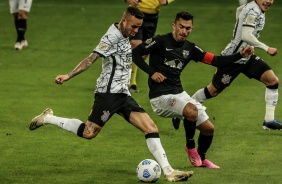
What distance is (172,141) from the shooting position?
16625 mm

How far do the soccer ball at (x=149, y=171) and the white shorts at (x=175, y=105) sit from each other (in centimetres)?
129

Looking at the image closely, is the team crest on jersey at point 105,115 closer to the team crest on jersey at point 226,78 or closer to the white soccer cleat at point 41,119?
the white soccer cleat at point 41,119

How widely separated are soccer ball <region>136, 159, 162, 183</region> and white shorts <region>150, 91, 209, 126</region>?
1.29 m

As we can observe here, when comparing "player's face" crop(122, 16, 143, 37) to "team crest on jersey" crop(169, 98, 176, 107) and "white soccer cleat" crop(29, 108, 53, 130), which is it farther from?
"white soccer cleat" crop(29, 108, 53, 130)

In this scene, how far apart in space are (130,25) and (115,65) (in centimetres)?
63

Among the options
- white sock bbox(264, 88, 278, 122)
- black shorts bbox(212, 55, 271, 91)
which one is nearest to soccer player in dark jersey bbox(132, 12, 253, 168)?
black shorts bbox(212, 55, 271, 91)

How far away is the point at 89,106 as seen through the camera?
19.8m

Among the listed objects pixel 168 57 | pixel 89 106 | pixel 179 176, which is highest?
pixel 168 57

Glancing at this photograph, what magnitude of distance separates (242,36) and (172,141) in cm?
229

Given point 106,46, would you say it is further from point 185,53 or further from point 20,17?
point 20,17

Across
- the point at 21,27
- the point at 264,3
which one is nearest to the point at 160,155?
the point at 264,3

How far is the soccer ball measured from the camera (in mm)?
13438

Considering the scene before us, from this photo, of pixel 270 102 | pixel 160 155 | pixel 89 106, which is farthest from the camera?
pixel 89 106

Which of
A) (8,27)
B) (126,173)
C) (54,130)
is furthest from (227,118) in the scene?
(8,27)
